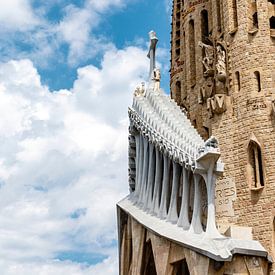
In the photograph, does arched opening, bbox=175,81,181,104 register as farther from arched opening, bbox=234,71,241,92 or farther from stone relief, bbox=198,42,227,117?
arched opening, bbox=234,71,241,92

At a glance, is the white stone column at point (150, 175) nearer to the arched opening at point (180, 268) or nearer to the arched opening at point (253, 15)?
the arched opening at point (180, 268)

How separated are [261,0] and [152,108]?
19.4ft

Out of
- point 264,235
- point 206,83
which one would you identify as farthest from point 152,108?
point 264,235

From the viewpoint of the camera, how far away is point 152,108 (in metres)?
29.2

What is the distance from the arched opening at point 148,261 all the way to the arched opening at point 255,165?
435cm

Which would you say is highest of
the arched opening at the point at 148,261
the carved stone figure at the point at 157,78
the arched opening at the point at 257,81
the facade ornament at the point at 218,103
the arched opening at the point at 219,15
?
the arched opening at the point at 219,15

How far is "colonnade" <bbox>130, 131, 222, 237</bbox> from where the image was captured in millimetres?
23938

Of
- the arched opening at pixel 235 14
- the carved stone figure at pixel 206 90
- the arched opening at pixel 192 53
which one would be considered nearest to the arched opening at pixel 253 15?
the arched opening at pixel 235 14

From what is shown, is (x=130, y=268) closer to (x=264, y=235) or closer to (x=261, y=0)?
(x=264, y=235)

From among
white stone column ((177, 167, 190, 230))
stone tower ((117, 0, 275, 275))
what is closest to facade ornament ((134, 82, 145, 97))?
stone tower ((117, 0, 275, 275))

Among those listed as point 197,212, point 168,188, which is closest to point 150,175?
point 168,188

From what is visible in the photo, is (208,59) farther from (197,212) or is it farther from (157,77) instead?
(197,212)

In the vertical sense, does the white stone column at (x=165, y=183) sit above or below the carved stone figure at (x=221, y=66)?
below

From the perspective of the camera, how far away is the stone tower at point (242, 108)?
2580 centimetres
